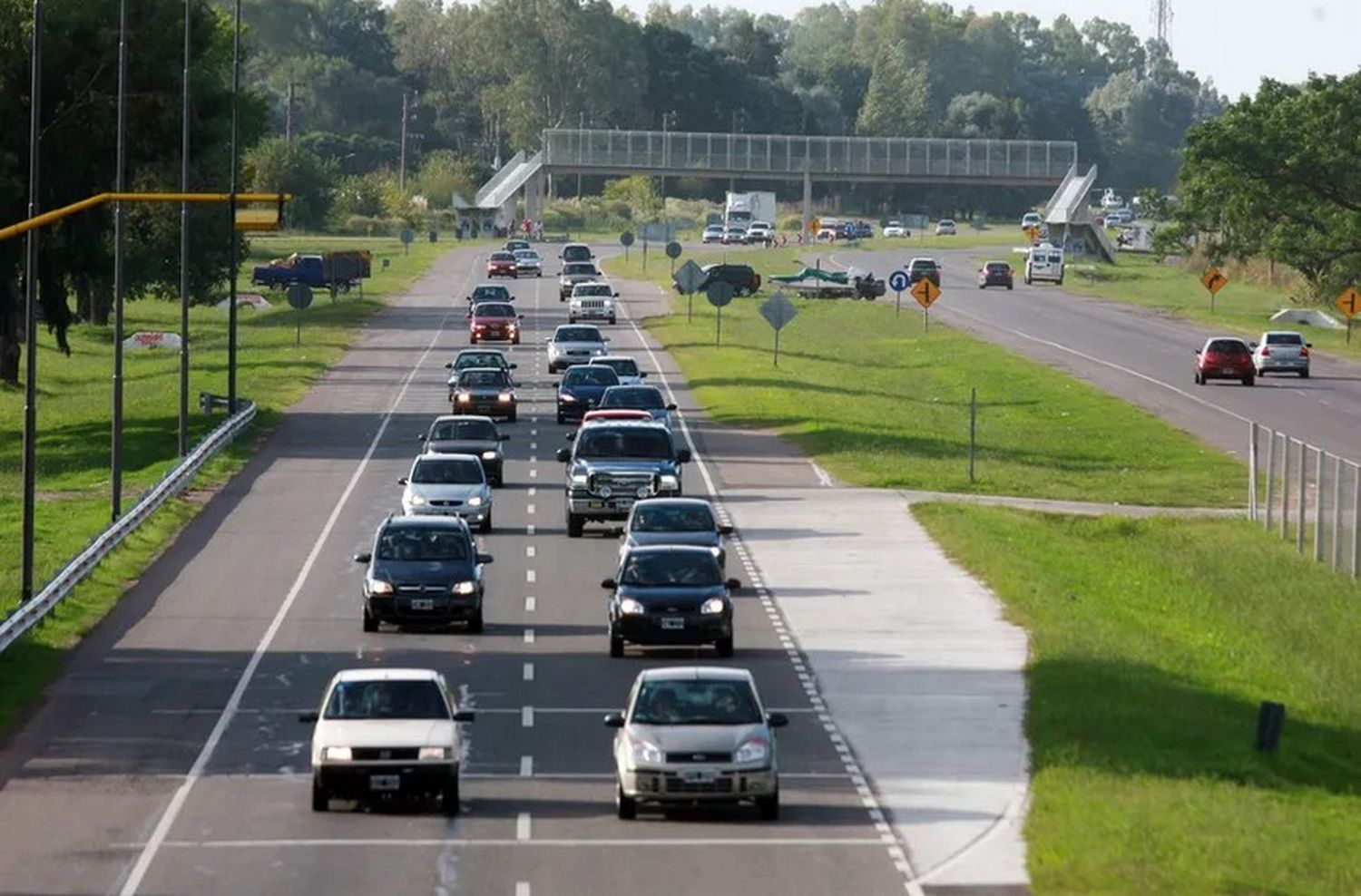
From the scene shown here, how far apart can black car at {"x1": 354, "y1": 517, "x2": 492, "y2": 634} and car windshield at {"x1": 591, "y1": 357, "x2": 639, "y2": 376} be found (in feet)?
110

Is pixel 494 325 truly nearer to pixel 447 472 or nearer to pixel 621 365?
pixel 621 365

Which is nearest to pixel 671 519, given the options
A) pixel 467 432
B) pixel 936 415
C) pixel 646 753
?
pixel 467 432

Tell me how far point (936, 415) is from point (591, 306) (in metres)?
33.2

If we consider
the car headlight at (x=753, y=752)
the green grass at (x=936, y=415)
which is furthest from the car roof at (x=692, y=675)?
the green grass at (x=936, y=415)

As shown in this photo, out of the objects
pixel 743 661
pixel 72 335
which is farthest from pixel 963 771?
pixel 72 335

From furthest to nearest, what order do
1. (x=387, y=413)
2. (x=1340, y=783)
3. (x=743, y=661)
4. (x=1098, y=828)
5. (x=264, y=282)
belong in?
1. (x=264, y=282)
2. (x=387, y=413)
3. (x=743, y=661)
4. (x=1340, y=783)
5. (x=1098, y=828)

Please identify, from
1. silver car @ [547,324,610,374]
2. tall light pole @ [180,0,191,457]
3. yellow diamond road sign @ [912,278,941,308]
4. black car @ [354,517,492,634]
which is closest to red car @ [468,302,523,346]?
silver car @ [547,324,610,374]

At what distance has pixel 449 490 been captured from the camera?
50188mm

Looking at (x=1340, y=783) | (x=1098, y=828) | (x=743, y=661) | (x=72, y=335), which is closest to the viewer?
(x=1098, y=828)

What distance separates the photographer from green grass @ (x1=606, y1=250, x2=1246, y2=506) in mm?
61938

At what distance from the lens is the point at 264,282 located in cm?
13888

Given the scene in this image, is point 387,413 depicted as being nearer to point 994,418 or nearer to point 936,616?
point 994,418

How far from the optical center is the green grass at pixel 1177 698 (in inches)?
982

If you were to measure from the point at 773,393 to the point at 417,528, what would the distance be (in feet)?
137
